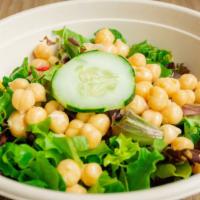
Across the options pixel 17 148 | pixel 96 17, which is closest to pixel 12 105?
pixel 17 148

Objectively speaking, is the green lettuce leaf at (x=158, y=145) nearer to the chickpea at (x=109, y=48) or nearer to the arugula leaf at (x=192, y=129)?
the arugula leaf at (x=192, y=129)

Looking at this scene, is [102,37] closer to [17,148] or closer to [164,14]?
[164,14]

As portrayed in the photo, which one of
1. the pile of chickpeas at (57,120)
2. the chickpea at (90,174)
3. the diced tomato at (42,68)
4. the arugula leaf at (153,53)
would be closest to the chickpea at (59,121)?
the pile of chickpeas at (57,120)

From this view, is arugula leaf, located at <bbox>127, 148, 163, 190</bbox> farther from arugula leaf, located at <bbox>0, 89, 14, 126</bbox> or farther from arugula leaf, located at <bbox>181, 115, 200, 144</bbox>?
arugula leaf, located at <bbox>0, 89, 14, 126</bbox>

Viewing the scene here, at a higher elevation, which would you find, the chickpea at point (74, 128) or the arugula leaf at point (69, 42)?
the arugula leaf at point (69, 42)

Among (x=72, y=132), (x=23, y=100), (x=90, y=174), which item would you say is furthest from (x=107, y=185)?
(x=23, y=100)

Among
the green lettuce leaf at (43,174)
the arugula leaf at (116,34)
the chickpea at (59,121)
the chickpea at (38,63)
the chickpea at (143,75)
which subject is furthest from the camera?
the arugula leaf at (116,34)

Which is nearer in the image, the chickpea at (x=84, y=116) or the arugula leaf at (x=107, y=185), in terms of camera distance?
the arugula leaf at (x=107, y=185)

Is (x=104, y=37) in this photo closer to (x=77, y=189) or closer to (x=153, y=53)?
(x=153, y=53)
